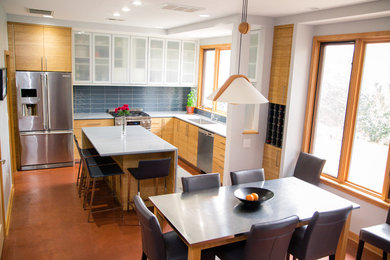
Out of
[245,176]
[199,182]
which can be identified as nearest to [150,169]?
[199,182]

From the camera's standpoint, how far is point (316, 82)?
4.62m

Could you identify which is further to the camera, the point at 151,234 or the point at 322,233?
the point at 322,233

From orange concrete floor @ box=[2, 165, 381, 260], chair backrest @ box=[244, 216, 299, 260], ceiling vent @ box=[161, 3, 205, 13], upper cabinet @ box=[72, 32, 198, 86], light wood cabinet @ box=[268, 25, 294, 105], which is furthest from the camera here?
upper cabinet @ box=[72, 32, 198, 86]

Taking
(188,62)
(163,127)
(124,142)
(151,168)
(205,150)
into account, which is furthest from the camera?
Answer: (188,62)

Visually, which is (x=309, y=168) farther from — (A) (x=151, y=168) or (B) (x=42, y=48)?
(B) (x=42, y=48)

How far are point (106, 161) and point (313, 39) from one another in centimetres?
→ 328

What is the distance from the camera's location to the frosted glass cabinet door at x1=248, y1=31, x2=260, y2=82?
16.1ft

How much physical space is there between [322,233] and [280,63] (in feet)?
8.77

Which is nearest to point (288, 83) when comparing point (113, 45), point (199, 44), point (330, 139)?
point (330, 139)

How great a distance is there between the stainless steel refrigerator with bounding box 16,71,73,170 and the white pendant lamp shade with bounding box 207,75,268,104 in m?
4.31

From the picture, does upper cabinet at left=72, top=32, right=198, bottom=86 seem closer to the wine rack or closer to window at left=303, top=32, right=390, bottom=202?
the wine rack

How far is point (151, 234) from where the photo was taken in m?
2.56

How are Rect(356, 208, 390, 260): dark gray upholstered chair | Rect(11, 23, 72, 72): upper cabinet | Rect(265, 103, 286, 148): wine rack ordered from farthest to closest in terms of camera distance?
Rect(11, 23, 72, 72): upper cabinet → Rect(265, 103, 286, 148): wine rack → Rect(356, 208, 390, 260): dark gray upholstered chair

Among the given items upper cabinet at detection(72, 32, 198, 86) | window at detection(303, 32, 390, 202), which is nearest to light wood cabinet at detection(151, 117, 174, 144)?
upper cabinet at detection(72, 32, 198, 86)
